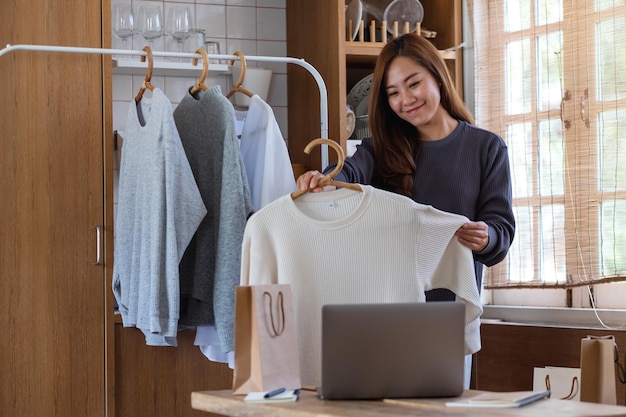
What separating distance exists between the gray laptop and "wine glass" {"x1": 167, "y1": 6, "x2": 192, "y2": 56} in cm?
183

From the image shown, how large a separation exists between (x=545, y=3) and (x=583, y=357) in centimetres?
151

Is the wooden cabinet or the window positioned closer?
the window

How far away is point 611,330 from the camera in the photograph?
2859 mm

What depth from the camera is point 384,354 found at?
5.51ft

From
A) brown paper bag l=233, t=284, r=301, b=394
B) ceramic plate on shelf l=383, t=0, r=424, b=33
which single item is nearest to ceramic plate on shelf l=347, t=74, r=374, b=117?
ceramic plate on shelf l=383, t=0, r=424, b=33

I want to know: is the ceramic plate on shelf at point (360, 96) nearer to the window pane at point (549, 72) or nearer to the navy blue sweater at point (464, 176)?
the window pane at point (549, 72)

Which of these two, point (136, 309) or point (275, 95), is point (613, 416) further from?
point (275, 95)

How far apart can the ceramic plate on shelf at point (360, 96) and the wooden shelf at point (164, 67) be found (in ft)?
1.53

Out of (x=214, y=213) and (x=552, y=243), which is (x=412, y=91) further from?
(x=552, y=243)

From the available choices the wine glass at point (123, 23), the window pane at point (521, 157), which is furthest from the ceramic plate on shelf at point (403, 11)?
the wine glass at point (123, 23)

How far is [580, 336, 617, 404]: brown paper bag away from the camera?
6.89 ft

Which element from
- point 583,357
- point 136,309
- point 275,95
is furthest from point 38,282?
point 583,357

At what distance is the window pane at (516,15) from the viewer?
3.31m

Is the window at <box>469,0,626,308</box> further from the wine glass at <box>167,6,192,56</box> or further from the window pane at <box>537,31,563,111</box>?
the wine glass at <box>167,6,192,56</box>
